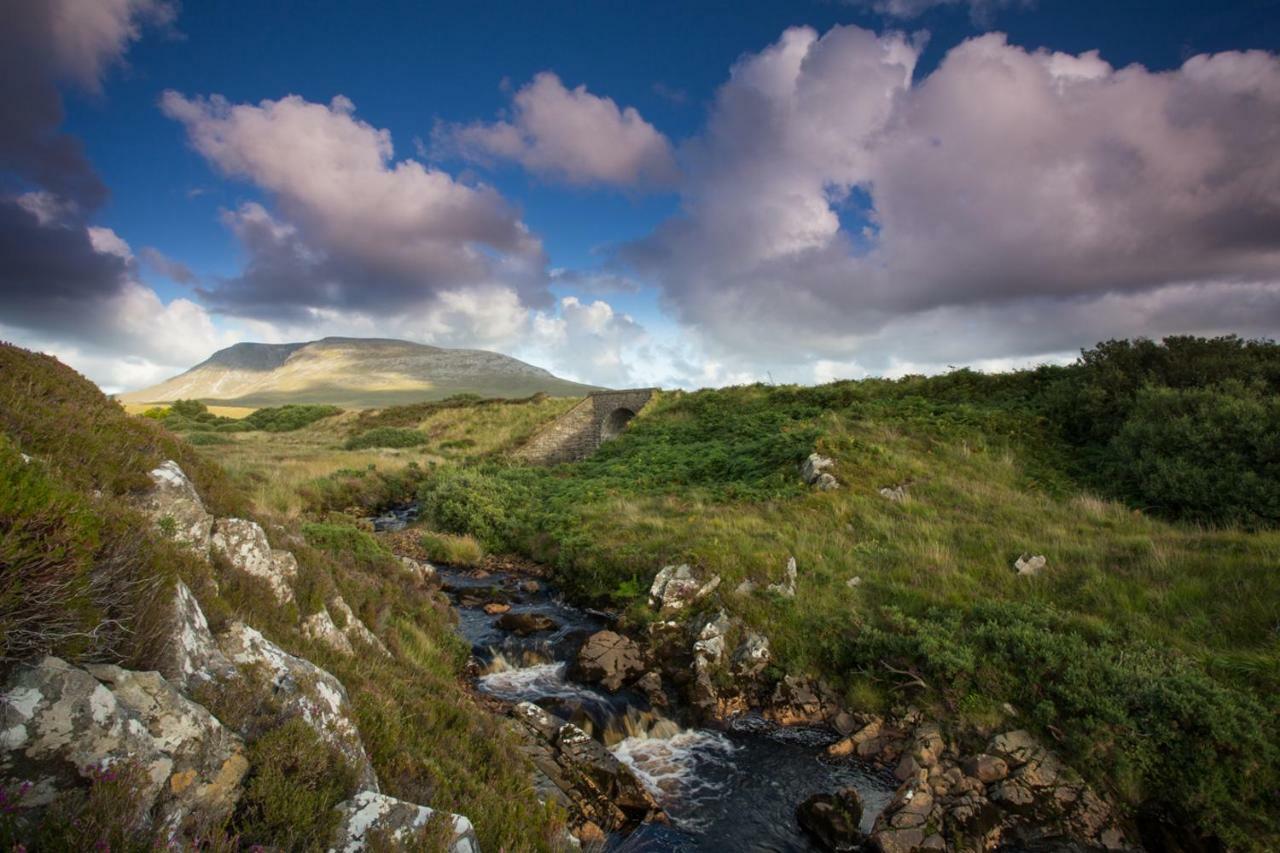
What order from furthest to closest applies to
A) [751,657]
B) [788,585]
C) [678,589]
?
[678,589] → [788,585] → [751,657]

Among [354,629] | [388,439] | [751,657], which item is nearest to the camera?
[354,629]

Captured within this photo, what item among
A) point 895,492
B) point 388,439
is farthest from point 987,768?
point 388,439

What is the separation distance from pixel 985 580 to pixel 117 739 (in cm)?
1305

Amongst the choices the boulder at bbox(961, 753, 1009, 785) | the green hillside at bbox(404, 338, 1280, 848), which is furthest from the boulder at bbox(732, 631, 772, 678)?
the boulder at bbox(961, 753, 1009, 785)

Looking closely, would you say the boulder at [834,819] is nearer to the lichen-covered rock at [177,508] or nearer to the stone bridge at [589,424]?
the lichen-covered rock at [177,508]

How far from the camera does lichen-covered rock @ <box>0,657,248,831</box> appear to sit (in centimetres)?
321

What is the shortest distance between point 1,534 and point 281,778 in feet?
8.06

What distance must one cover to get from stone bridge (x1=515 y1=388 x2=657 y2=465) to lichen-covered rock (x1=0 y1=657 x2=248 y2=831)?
115 feet

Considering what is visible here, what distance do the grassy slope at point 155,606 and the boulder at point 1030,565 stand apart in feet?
33.9

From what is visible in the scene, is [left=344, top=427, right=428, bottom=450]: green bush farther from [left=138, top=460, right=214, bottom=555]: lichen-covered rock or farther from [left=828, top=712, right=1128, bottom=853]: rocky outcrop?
[left=828, top=712, right=1128, bottom=853]: rocky outcrop

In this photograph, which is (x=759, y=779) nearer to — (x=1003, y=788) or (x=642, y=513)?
(x=1003, y=788)

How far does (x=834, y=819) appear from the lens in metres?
7.11

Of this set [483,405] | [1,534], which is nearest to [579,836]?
[1,534]

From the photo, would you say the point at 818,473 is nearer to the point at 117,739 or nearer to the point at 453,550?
the point at 453,550
